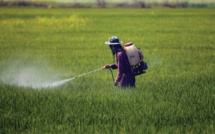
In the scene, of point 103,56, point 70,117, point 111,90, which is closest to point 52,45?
point 103,56

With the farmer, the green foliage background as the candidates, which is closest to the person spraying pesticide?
the farmer

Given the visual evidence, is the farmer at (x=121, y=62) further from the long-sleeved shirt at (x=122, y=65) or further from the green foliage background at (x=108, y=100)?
the green foliage background at (x=108, y=100)

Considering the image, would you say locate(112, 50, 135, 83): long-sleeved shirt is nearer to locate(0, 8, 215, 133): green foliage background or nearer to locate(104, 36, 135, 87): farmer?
locate(104, 36, 135, 87): farmer

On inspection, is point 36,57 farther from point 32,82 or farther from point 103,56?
point 32,82

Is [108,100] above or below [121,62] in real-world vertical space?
below

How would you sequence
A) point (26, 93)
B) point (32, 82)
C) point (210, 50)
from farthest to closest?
point (210, 50), point (32, 82), point (26, 93)

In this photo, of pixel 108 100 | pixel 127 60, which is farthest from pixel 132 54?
pixel 108 100

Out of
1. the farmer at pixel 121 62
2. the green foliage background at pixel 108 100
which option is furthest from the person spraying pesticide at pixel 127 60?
the green foliage background at pixel 108 100

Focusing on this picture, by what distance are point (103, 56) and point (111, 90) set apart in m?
5.96

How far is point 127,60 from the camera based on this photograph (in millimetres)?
7383

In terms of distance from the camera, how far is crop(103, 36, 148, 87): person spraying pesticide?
714cm

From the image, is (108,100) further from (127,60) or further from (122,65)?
(127,60)

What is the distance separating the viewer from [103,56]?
45.8 feet

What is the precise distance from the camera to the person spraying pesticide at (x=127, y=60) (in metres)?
7.14
